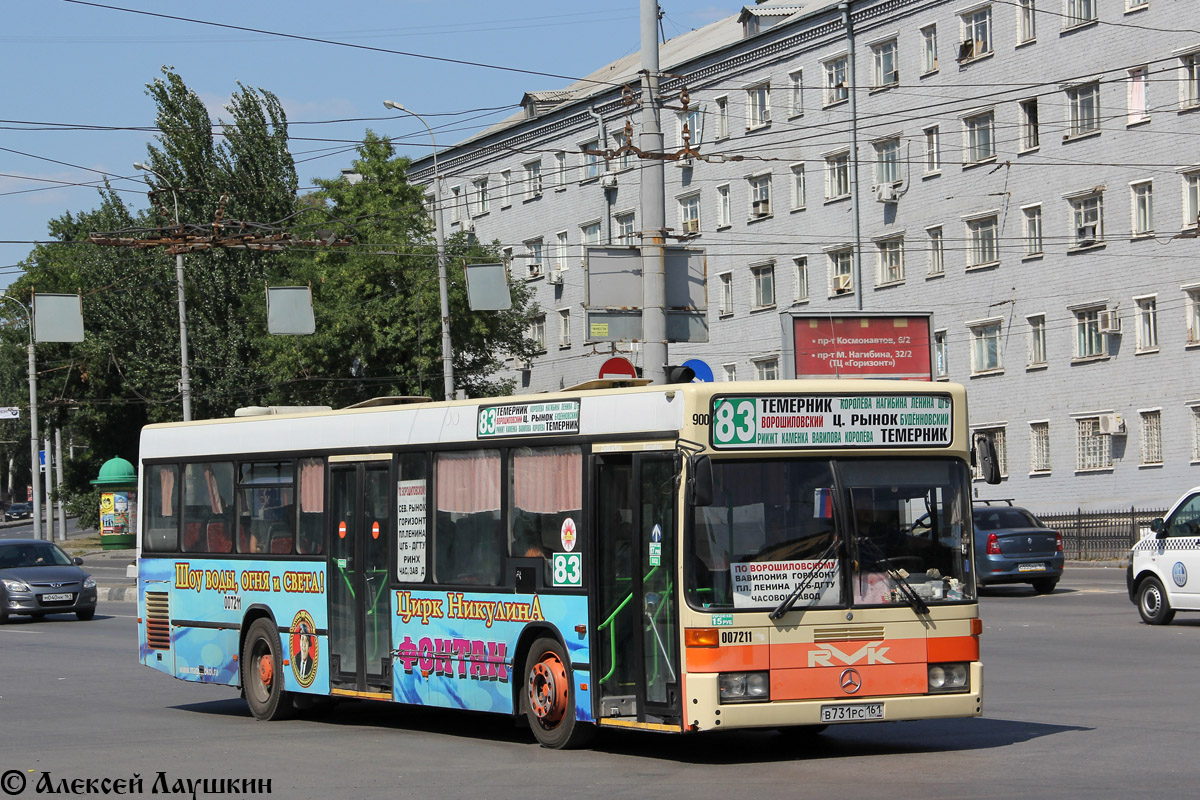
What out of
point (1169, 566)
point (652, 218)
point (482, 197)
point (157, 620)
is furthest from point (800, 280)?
point (157, 620)

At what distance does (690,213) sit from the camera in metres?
62.5

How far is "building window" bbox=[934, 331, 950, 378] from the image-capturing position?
52.8 m

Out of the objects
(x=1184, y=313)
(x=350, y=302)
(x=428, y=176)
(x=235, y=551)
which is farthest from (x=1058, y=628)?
(x=428, y=176)

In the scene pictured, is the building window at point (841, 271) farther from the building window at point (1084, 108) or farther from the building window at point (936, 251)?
the building window at point (1084, 108)

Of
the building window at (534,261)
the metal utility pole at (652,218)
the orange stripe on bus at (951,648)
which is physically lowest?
the orange stripe on bus at (951,648)

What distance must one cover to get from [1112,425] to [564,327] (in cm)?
2798

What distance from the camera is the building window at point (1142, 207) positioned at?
151 ft

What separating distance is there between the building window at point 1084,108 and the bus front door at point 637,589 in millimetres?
39177

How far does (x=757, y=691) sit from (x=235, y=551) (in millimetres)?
6343

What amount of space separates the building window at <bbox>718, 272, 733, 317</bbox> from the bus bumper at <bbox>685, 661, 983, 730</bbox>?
5051 centimetres

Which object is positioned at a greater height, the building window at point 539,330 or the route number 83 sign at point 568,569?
the building window at point 539,330

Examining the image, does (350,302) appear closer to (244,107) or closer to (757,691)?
(244,107)

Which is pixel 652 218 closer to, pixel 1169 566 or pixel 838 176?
pixel 1169 566

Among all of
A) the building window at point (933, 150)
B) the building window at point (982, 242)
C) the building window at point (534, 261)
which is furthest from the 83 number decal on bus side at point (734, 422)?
the building window at point (534, 261)
